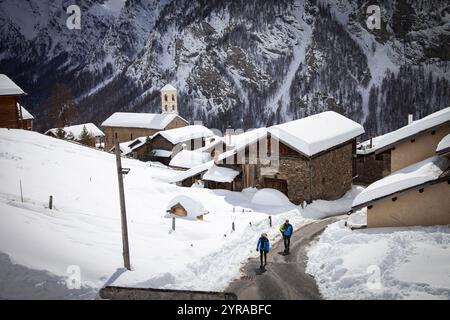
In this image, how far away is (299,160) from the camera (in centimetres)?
3116

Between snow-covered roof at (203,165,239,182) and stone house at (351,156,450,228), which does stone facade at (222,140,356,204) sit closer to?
snow-covered roof at (203,165,239,182)

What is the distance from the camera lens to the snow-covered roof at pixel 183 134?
63.2 metres

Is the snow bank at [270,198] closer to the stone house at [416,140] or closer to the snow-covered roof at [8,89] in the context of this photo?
the stone house at [416,140]

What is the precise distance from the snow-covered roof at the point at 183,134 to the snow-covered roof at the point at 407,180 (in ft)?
148

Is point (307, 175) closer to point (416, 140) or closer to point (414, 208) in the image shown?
point (416, 140)

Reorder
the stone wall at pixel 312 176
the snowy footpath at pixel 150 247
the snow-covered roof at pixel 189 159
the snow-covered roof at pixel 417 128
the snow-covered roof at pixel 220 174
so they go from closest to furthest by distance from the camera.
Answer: the snowy footpath at pixel 150 247
the snow-covered roof at pixel 417 128
the stone wall at pixel 312 176
the snow-covered roof at pixel 220 174
the snow-covered roof at pixel 189 159

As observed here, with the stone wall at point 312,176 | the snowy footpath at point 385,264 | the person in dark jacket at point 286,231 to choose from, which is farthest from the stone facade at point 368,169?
the person in dark jacket at point 286,231

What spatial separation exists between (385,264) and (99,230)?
1141 cm

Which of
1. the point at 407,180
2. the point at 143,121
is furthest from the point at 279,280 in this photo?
the point at 143,121

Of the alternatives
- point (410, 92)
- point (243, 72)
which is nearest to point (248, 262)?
point (410, 92)

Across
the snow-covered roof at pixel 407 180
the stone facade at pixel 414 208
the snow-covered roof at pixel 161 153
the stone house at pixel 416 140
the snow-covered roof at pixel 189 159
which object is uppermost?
the stone house at pixel 416 140

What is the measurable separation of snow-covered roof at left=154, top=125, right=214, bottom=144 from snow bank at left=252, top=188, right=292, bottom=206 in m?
32.9

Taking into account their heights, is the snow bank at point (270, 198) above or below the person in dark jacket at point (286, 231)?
below
